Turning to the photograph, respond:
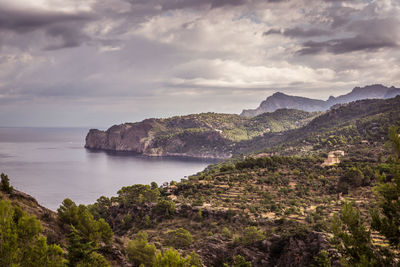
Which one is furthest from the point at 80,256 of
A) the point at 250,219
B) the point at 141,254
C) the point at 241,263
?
the point at 250,219

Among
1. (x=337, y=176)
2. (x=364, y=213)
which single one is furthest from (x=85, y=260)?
(x=337, y=176)

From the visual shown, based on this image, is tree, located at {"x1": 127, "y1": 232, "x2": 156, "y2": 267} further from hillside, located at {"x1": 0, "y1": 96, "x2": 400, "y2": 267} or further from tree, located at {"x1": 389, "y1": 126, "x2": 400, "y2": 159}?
tree, located at {"x1": 389, "y1": 126, "x2": 400, "y2": 159}

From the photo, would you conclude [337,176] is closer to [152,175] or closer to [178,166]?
[152,175]

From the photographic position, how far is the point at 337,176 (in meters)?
60.9

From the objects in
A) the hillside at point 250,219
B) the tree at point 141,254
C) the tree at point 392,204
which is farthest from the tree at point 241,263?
the tree at point 392,204

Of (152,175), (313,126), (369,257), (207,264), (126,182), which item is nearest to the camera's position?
(369,257)

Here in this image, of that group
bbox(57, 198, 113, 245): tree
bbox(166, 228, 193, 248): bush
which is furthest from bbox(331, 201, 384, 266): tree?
bbox(166, 228, 193, 248): bush

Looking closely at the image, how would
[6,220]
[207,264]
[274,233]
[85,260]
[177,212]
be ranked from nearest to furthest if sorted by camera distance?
[6,220] < [85,260] < [207,264] < [274,233] < [177,212]

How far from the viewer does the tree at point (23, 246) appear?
51.4 feet

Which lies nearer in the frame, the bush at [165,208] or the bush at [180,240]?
the bush at [180,240]

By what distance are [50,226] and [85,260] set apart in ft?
36.7

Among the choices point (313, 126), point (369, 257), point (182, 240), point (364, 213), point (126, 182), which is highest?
point (313, 126)

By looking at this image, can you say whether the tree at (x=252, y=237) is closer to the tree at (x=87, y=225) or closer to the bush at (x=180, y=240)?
the bush at (x=180, y=240)

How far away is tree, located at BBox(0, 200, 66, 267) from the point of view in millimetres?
15664
